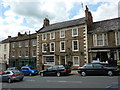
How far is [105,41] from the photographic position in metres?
21.6

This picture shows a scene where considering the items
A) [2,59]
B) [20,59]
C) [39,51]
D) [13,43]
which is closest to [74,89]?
[39,51]

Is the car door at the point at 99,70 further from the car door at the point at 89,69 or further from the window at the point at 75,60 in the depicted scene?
the window at the point at 75,60

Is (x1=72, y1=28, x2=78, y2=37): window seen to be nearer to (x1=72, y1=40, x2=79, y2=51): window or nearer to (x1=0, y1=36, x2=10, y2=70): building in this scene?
(x1=72, y1=40, x2=79, y2=51): window

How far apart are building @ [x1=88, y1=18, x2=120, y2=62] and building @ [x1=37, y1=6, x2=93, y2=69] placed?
1.15m

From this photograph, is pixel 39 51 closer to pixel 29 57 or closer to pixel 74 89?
pixel 29 57

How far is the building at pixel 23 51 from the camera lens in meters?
32.2

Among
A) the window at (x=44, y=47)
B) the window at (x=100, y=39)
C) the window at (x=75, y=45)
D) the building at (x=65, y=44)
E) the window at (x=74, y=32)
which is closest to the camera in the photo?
the window at (x=100, y=39)

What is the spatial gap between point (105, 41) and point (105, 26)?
2814 millimetres

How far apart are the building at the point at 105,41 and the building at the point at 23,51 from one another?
1462 centimetres

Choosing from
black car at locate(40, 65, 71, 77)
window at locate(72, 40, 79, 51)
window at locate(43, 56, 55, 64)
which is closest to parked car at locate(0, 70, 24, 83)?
black car at locate(40, 65, 71, 77)

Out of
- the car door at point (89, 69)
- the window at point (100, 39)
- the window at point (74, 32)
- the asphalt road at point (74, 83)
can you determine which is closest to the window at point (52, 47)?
the window at point (74, 32)

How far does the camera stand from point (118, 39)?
20.4 meters

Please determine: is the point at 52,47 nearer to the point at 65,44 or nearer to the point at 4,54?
the point at 65,44

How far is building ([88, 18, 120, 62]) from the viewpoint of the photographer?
20542 millimetres
